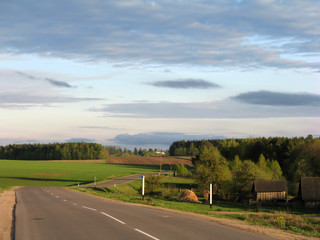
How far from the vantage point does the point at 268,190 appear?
6900 cm

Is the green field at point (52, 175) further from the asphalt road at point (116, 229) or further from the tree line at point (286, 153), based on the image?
the asphalt road at point (116, 229)

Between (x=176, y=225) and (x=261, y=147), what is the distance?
11755 centimetres

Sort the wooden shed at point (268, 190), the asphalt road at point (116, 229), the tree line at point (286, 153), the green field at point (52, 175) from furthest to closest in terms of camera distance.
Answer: the green field at point (52, 175), the tree line at point (286, 153), the wooden shed at point (268, 190), the asphalt road at point (116, 229)

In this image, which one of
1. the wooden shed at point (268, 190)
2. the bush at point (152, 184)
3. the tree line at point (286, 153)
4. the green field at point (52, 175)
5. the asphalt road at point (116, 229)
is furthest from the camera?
the green field at point (52, 175)

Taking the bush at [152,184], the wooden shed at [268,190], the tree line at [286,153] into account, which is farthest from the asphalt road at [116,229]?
the tree line at [286,153]

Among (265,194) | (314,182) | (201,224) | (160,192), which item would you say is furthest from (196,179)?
(201,224)

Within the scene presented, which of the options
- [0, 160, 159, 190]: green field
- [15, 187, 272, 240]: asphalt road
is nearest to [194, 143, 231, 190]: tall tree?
[0, 160, 159, 190]: green field

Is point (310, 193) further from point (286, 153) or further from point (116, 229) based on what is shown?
point (116, 229)

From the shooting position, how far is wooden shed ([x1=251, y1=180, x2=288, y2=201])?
2707 inches

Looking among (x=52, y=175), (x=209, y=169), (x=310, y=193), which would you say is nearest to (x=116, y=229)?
(x=310, y=193)

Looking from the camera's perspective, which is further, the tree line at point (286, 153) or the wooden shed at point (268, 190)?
the tree line at point (286, 153)

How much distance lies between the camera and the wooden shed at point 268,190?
6875 centimetres

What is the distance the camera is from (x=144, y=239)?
13.9 m

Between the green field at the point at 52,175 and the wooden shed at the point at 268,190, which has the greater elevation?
the wooden shed at the point at 268,190
